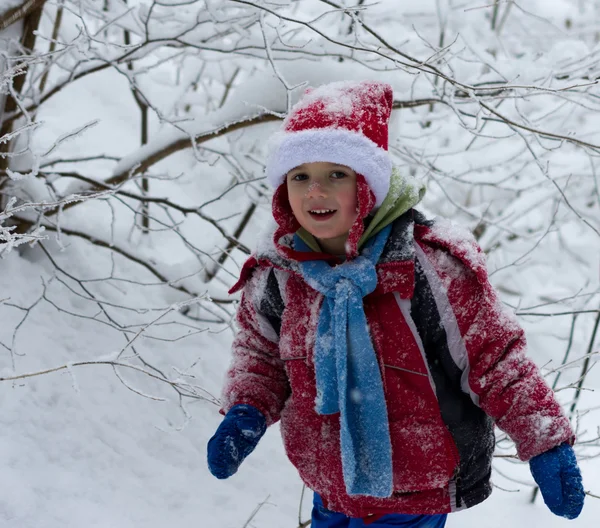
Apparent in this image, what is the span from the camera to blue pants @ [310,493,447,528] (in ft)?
5.42

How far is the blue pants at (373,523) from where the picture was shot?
1.65 m

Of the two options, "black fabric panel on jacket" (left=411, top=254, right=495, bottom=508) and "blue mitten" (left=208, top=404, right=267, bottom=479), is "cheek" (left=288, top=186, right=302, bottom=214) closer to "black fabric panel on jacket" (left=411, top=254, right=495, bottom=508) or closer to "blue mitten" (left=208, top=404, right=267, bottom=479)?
"black fabric panel on jacket" (left=411, top=254, right=495, bottom=508)

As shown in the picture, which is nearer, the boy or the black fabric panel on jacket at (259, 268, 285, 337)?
the boy

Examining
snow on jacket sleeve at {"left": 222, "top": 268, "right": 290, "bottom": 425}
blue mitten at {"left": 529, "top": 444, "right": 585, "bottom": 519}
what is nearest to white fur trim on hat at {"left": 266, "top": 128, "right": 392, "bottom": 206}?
snow on jacket sleeve at {"left": 222, "top": 268, "right": 290, "bottom": 425}

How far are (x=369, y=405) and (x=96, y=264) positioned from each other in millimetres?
2328

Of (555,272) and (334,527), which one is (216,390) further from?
(555,272)

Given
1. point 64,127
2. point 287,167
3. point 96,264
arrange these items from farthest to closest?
point 64,127
point 96,264
point 287,167

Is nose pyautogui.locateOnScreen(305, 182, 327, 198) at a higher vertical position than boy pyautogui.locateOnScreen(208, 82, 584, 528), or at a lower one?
higher


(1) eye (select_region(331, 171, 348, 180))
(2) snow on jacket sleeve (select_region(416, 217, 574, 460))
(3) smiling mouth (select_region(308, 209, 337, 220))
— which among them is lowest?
(2) snow on jacket sleeve (select_region(416, 217, 574, 460))

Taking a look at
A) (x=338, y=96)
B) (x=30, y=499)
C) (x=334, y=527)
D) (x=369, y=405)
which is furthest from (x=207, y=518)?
(x=338, y=96)

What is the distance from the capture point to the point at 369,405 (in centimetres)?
154

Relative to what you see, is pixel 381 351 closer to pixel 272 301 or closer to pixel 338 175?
pixel 272 301

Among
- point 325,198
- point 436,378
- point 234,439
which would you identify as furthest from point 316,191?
point 234,439

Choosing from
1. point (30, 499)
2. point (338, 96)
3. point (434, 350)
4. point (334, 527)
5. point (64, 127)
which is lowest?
point (334, 527)
